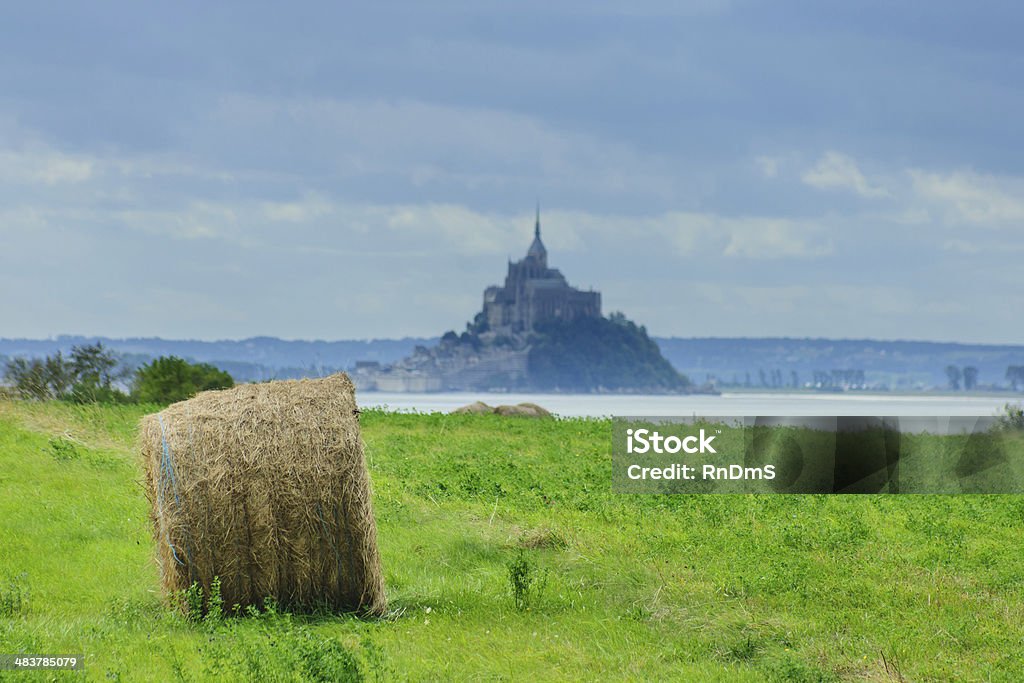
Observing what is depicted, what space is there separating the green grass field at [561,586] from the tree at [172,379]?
14.7 metres

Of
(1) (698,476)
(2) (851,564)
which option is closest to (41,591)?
Answer: (2) (851,564)

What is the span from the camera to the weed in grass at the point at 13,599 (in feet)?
35.3

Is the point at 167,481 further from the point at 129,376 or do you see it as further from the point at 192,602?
the point at 129,376

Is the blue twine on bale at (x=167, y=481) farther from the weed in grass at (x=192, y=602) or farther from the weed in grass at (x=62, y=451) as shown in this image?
the weed in grass at (x=62, y=451)

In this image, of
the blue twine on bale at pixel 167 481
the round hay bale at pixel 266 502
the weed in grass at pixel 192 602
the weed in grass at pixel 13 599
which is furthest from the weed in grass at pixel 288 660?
the weed in grass at pixel 13 599

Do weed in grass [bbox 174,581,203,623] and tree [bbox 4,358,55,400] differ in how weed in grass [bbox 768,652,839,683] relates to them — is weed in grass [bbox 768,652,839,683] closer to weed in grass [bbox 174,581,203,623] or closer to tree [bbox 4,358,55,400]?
weed in grass [bbox 174,581,203,623]

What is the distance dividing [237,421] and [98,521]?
17.9 feet

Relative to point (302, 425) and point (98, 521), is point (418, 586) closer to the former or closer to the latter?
point (302, 425)

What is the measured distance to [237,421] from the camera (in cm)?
1044

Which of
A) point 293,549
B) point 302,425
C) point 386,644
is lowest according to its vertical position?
point 386,644

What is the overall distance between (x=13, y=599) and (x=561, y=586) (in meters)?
5.34

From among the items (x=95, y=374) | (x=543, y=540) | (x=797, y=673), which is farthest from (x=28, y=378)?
(x=797, y=673)

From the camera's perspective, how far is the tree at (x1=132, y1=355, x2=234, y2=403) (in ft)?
114

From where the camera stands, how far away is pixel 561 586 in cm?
1176
